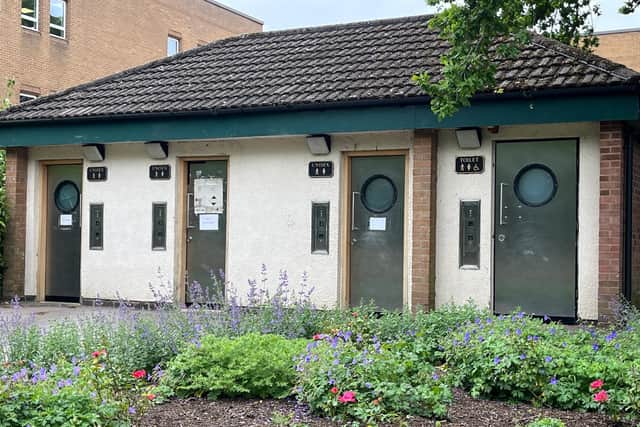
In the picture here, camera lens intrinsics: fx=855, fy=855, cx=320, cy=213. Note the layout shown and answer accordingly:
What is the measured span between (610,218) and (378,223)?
3.28 m

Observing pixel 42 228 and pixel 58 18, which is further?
pixel 58 18

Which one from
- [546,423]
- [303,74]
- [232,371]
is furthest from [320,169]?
[546,423]

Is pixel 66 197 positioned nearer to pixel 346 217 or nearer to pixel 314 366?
pixel 346 217

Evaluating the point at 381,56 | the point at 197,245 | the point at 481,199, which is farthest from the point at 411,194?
the point at 197,245

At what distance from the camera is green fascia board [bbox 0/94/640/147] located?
34.8ft

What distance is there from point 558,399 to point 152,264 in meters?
8.95

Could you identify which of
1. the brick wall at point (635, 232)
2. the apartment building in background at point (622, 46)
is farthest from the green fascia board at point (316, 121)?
the apartment building in background at point (622, 46)

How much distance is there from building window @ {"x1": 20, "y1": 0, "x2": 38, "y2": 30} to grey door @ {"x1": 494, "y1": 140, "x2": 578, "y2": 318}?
2224 cm

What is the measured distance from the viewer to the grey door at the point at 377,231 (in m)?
12.2

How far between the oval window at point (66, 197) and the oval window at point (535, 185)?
7.58 meters

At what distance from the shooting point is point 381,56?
44.5ft

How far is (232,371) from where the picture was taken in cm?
610

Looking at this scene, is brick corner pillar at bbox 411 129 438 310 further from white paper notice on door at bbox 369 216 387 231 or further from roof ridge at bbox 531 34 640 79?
roof ridge at bbox 531 34 640 79

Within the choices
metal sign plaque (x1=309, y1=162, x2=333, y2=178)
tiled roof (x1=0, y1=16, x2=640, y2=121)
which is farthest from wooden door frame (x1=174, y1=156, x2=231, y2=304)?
metal sign plaque (x1=309, y1=162, x2=333, y2=178)
